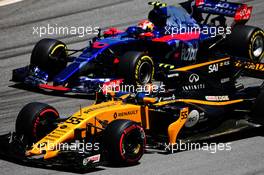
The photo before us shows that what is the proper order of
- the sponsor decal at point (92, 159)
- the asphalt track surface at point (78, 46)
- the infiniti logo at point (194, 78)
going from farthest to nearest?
the infiniti logo at point (194, 78)
the asphalt track surface at point (78, 46)
the sponsor decal at point (92, 159)

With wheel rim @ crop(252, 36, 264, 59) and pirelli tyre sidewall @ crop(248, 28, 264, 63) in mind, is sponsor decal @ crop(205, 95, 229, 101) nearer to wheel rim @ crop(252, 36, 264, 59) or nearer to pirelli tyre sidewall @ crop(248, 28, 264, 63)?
pirelli tyre sidewall @ crop(248, 28, 264, 63)

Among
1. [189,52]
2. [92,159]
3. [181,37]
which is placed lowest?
[92,159]

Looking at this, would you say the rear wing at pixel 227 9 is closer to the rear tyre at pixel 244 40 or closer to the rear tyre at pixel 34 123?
the rear tyre at pixel 244 40

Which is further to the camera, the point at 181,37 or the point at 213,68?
the point at 181,37

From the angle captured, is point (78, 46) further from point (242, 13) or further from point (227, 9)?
point (242, 13)

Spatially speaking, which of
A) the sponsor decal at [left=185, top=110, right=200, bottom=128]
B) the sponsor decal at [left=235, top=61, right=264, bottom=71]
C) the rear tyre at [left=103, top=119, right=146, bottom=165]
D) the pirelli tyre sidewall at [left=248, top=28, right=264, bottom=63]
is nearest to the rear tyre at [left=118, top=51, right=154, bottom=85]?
the sponsor decal at [left=235, top=61, right=264, bottom=71]

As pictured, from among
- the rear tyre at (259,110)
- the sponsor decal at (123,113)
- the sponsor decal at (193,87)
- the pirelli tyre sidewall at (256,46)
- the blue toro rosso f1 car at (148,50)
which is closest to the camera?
the sponsor decal at (123,113)

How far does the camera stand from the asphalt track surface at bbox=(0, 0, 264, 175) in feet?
41.5

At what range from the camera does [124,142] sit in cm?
1255

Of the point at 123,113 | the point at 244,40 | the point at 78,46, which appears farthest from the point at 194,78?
the point at 78,46

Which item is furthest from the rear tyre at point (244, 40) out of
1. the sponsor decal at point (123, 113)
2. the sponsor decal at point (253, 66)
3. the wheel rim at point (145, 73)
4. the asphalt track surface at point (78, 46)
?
the sponsor decal at point (123, 113)

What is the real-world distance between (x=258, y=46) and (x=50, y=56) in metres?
5.23

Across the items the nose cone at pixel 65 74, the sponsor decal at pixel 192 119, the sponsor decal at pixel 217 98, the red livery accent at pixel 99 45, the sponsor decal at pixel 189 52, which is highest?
the red livery accent at pixel 99 45

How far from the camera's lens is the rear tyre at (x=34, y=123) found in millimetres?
13336
